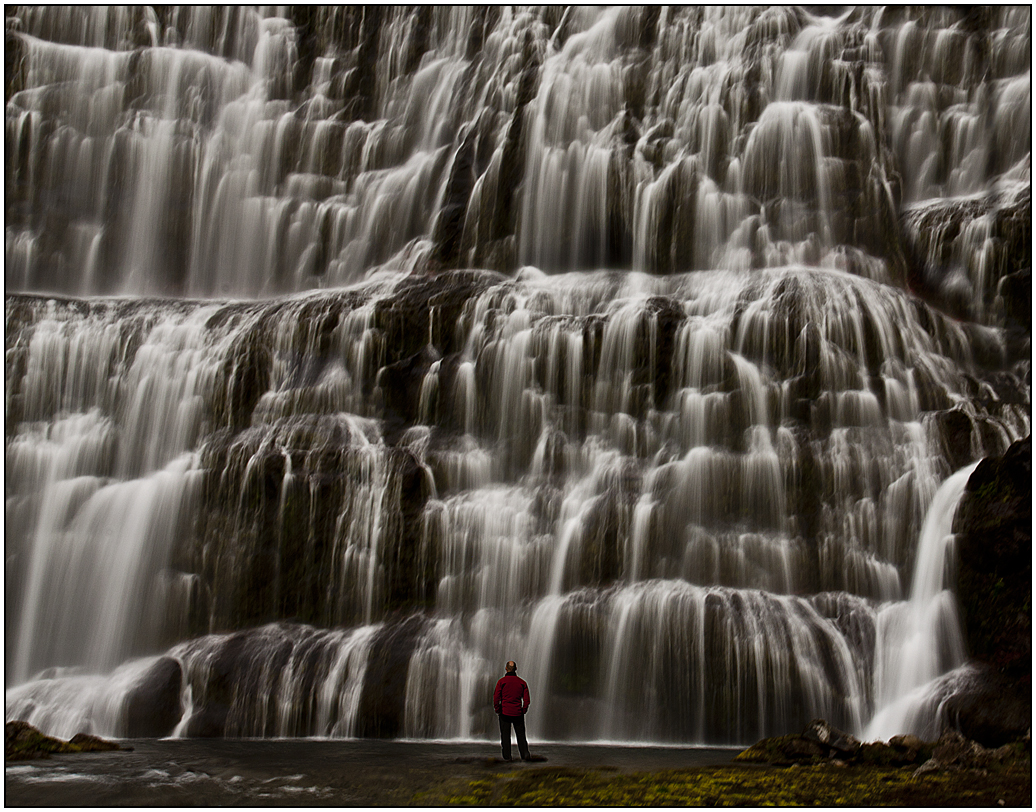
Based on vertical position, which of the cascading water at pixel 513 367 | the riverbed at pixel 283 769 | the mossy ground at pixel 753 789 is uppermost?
the cascading water at pixel 513 367

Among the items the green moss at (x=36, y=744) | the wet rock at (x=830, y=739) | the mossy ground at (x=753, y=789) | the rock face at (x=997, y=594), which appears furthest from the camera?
the green moss at (x=36, y=744)

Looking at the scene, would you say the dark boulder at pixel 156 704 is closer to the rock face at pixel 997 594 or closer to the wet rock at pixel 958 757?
the wet rock at pixel 958 757

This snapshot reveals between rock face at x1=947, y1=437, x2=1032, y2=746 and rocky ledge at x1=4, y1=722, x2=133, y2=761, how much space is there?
1199cm

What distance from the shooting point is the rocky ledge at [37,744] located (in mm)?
12430

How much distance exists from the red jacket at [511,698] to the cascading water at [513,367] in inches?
123

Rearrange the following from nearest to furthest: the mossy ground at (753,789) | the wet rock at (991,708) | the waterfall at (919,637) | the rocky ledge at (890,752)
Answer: the mossy ground at (753,789)
the rocky ledge at (890,752)
the wet rock at (991,708)
the waterfall at (919,637)

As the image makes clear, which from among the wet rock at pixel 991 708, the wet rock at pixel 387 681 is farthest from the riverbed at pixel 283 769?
the wet rock at pixel 991 708

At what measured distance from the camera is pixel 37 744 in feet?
41.9

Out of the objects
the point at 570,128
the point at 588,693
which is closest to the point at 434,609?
the point at 588,693

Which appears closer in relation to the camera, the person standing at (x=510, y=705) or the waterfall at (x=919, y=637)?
the person standing at (x=510, y=705)

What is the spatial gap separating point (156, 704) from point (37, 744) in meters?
2.60

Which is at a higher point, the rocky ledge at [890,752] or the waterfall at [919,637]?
the waterfall at [919,637]

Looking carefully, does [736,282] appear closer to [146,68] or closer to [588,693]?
[588,693]

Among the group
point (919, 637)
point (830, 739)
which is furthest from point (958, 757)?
point (919, 637)
